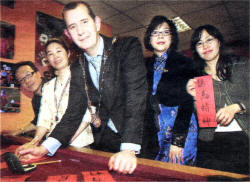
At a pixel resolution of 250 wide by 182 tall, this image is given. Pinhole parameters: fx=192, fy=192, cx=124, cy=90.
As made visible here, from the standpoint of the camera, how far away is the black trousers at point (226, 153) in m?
1.40

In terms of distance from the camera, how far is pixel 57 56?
2166 mm

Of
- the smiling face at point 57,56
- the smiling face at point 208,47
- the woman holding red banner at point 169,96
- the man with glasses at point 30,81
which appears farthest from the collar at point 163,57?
the man with glasses at point 30,81

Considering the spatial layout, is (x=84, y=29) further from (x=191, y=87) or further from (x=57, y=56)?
(x=191, y=87)

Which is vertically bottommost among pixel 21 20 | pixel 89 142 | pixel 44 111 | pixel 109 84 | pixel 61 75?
pixel 89 142

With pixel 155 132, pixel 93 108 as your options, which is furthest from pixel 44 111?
pixel 155 132

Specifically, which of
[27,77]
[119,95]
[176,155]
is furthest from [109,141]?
[27,77]

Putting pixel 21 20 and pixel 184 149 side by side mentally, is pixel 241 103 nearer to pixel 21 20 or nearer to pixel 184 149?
pixel 184 149

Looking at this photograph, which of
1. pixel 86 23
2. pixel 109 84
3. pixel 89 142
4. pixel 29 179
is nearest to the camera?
pixel 29 179

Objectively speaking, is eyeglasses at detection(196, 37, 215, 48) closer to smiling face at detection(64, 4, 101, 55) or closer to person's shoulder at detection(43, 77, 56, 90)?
smiling face at detection(64, 4, 101, 55)

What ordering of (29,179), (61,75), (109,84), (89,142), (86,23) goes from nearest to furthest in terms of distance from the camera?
(29,179), (109,84), (86,23), (89,142), (61,75)

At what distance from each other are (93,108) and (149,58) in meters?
0.64

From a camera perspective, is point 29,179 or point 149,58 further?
point 149,58

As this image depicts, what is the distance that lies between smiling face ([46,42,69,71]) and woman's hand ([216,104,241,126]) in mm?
1577

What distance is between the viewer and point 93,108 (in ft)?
5.28
